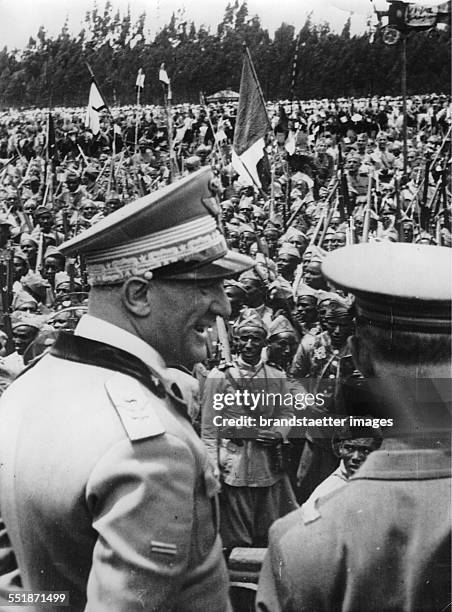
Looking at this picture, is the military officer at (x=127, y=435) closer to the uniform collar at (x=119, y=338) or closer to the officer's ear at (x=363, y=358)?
the uniform collar at (x=119, y=338)

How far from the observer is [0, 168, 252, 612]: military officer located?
1.40 meters

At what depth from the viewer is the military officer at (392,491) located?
1518 mm

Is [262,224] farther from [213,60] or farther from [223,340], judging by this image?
[213,60]

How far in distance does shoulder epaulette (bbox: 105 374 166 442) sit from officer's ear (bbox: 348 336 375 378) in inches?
17.5

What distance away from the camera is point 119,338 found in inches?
60.8

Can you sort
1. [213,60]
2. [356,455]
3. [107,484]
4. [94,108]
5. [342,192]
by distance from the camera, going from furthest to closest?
[342,192], [94,108], [213,60], [356,455], [107,484]

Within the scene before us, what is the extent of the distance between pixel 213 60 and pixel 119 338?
1.23 meters

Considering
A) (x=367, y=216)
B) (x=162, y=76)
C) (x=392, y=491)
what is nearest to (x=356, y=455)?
(x=392, y=491)

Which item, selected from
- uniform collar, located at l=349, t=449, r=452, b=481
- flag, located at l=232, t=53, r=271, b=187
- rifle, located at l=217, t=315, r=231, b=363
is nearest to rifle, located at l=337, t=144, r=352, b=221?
flag, located at l=232, t=53, r=271, b=187

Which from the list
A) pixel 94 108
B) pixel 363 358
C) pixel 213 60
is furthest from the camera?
pixel 94 108

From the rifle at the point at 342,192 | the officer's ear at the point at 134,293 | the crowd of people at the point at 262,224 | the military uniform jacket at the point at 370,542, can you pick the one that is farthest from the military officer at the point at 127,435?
the rifle at the point at 342,192

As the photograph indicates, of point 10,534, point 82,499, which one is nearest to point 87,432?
point 82,499

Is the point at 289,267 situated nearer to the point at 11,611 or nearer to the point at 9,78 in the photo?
the point at 9,78

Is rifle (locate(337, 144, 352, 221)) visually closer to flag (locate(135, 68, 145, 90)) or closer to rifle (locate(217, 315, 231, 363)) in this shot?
rifle (locate(217, 315, 231, 363))
